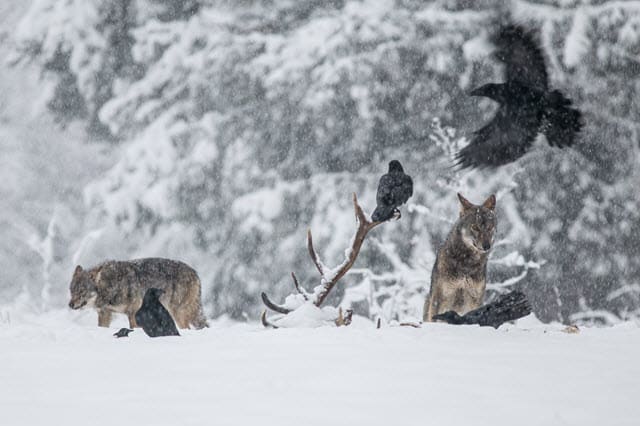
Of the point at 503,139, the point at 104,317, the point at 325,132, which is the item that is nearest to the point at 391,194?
the point at 503,139

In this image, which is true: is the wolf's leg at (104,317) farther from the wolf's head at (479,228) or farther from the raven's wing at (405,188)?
the raven's wing at (405,188)

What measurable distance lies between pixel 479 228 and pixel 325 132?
9011 millimetres

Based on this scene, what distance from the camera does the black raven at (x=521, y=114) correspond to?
9.88 feet

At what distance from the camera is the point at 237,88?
13328 mm

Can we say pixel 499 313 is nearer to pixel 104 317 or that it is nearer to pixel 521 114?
pixel 521 114

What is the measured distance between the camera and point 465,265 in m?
3.90

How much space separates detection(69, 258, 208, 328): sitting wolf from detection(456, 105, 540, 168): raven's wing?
392 cm

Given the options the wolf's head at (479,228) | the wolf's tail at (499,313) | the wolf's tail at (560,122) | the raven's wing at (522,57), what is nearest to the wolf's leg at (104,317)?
the wolf's head at (479,228)

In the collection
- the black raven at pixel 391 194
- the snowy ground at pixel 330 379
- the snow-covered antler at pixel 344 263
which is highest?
the black raven at pixel 391 194

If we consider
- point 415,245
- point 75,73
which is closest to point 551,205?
point 415,245

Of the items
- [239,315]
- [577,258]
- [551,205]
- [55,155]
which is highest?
[55,155]

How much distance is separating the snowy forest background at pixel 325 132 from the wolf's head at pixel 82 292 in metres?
4.60

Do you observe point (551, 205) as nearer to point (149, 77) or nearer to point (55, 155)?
point (149, 77)

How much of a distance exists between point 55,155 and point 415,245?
28.4 ft
